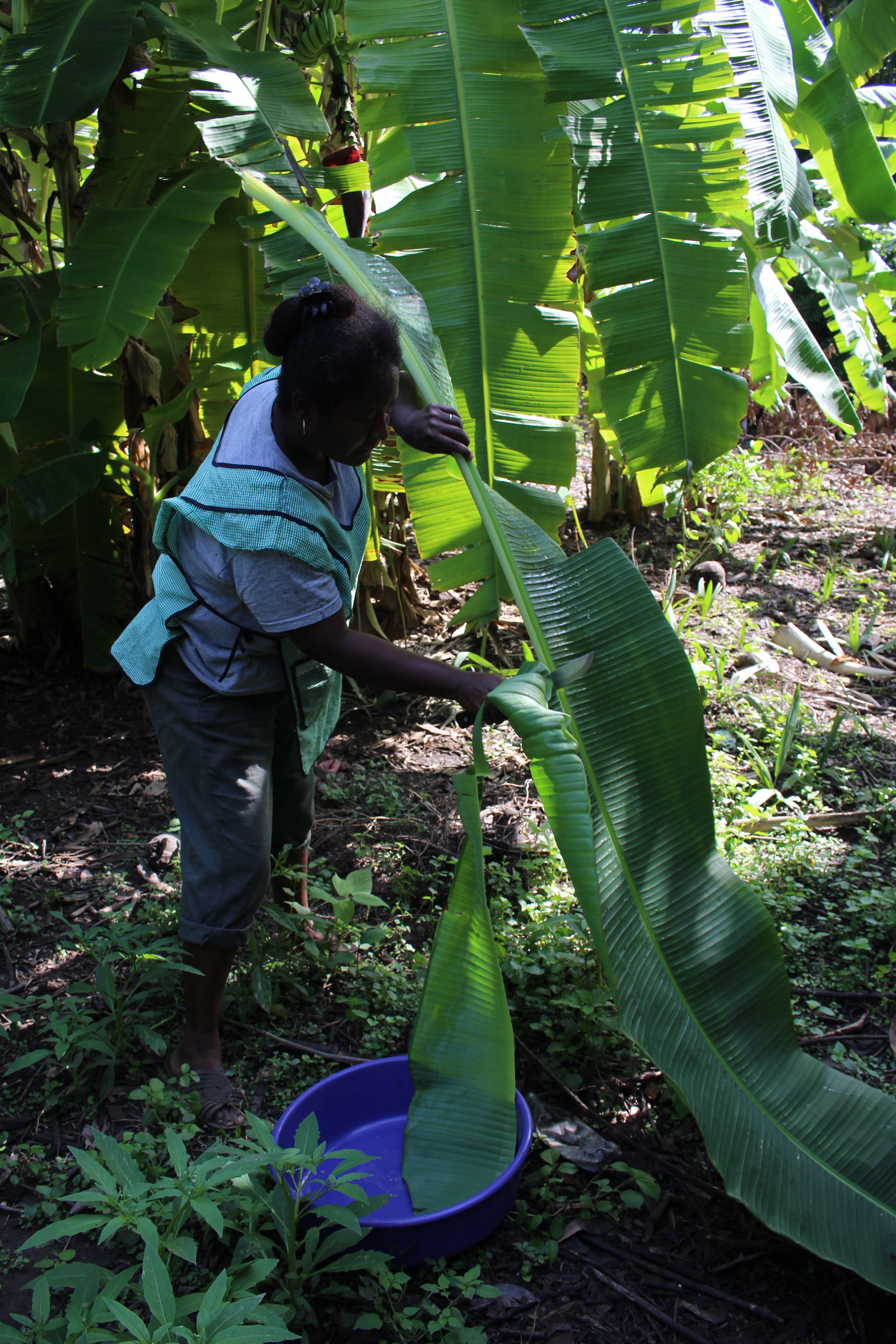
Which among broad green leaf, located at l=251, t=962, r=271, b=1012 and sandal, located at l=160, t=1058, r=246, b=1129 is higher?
broad green leaf, located at l=251, t=962, r=271, b=1012

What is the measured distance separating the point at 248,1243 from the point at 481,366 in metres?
1.83

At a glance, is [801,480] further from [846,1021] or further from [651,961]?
[651,961]

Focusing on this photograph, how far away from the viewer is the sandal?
1950 millimetres

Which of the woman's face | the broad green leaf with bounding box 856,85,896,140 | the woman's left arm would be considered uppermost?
the broad green leaf with bounding box 856,85,896,140

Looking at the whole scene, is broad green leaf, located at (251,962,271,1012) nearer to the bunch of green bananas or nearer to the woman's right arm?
the woman's right arm

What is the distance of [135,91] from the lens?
3.08 metres

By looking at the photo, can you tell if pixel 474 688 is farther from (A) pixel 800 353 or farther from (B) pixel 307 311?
(A) pixel 800 353

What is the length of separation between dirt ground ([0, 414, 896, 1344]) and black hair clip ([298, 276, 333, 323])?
1.55 m

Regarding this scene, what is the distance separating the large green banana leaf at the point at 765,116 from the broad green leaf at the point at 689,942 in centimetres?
122

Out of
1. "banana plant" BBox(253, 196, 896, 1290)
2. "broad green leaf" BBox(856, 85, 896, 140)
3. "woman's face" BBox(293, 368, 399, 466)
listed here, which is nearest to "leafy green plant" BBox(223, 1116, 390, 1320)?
"banana plant" BBox(253, 196, 896, 1290)

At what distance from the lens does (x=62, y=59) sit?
2.64 m

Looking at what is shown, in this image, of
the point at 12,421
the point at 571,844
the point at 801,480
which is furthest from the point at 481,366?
the point at 801,480

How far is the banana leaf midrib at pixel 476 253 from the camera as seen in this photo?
2250 mm

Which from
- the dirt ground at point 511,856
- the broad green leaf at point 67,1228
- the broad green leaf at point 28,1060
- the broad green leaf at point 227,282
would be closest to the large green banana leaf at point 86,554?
the dirt ground at point 511,856
